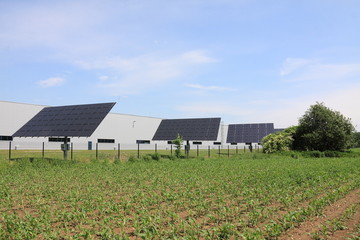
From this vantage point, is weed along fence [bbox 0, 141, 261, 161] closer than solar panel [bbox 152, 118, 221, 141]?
Answer: Yes

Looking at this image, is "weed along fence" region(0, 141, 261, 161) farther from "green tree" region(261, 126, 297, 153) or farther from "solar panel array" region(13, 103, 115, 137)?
"solar panel array" region(13, 103, 115, 137)

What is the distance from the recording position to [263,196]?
11477 mm

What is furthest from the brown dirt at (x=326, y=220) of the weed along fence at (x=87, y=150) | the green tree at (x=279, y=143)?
the green tree at (x=279, y=143)

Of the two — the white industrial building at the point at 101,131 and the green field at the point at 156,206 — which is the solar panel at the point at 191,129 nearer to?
the white industrial building at the point at 101,131

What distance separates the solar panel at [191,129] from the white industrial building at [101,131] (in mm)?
9662

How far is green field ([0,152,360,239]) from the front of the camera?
7.40 m

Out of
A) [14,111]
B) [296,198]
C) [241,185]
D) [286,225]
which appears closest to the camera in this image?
[286,225]

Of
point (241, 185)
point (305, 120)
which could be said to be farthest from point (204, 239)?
point (305, 120)

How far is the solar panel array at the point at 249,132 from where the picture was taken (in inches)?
2267

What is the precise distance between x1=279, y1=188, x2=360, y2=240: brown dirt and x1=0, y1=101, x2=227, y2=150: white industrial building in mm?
41542

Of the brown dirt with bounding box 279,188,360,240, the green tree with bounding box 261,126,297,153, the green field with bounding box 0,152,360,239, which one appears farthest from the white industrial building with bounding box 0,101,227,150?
the brown dirt with bounding box 279,188,360,240

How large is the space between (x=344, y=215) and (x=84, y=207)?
7447 millimetres

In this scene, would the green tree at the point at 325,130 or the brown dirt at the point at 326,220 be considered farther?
the green tree at the point at 325,130

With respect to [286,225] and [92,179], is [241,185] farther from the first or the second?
[92,179]
